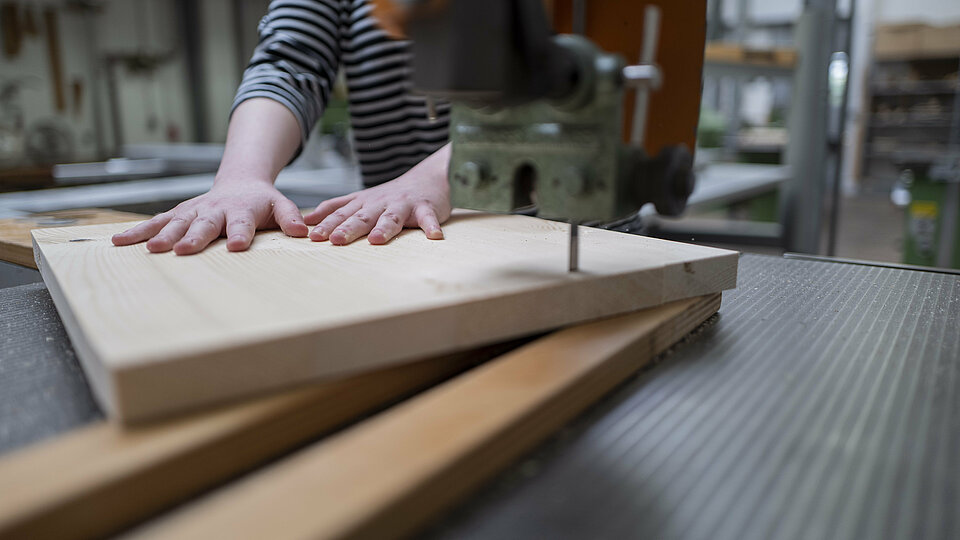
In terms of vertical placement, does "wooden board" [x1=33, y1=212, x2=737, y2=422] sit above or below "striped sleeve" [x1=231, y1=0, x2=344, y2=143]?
below

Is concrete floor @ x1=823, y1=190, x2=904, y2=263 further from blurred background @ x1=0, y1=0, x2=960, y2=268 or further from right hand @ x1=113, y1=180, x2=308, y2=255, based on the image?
right hand @ x1=113, y1=180, x2=308, y2=255

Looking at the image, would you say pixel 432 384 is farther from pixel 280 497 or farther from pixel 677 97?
pixel 677 97

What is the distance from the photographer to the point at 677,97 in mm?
592

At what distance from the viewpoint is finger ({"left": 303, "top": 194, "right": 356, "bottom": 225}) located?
86cm

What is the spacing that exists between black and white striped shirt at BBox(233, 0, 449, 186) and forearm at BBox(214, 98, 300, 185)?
0.02 m

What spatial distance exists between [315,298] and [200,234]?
28 centimetres

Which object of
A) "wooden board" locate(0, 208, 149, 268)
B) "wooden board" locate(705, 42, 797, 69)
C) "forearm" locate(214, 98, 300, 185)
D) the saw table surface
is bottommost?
the saw table surface

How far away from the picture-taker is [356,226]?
76 centimetres

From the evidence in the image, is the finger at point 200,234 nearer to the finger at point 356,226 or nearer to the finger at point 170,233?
the finger at point 170,233

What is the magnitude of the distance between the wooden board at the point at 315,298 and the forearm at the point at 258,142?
7.4 inches

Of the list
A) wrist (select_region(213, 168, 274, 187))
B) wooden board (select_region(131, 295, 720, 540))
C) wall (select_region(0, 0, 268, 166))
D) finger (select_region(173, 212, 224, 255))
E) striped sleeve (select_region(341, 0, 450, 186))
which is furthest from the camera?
wall (select_region(0, 0, 268, 166))

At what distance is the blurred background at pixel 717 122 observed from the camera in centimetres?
232

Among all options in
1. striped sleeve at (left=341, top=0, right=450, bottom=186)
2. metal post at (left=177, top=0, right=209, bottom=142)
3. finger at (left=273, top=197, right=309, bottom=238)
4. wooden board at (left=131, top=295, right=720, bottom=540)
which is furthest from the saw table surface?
metal post at (left=177, top=0, right=209, bottom=142)

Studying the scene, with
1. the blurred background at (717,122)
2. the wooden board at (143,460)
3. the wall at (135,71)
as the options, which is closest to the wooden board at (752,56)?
the blurred background at (717,122)
